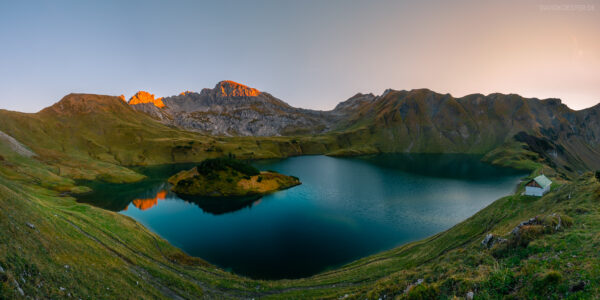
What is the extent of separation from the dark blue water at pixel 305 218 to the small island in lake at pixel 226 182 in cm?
709

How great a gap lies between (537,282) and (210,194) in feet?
349

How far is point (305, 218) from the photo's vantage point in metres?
76.9

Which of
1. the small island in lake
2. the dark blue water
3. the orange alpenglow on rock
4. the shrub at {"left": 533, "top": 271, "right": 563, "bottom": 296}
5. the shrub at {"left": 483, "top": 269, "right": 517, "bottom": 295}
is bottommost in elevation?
the dark blue water

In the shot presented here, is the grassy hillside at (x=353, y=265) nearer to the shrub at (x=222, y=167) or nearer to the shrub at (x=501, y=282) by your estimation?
the shrub at (x=501, y=282)

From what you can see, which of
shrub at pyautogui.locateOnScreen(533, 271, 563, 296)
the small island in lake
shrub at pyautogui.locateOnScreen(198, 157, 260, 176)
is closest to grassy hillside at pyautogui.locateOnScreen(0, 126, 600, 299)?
shrub at pyautogui.locateOnScreen(533, 271, 563, 296)

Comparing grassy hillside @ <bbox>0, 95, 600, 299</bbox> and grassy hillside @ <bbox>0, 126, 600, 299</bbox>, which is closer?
grassy hillside @ <bbox>0, 126, 600, 299</bbox>

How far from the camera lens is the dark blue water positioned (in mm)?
53844

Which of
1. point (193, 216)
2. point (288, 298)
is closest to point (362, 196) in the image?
point (193, 216)

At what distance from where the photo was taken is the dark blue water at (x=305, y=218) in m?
53.8

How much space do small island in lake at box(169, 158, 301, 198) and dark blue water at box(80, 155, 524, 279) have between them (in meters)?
7.09

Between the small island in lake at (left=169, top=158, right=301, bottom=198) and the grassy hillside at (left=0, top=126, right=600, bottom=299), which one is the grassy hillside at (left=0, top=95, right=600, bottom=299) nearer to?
the grassy hillside at (left=0, top=126, right=600, bottom=299)

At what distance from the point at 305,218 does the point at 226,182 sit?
163 feet

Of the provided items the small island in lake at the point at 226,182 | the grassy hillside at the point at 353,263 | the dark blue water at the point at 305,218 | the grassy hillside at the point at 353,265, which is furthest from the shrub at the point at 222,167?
the grassy hillside at the point at 353,265

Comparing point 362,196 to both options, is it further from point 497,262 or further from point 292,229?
point 497,262
